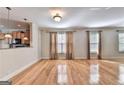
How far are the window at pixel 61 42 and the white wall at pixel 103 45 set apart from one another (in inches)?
27.0

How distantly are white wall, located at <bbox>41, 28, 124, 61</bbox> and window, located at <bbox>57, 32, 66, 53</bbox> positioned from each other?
2.25ft

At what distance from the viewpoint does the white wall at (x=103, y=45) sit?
9484mm

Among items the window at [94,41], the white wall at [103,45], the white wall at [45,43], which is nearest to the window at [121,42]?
the white wall at [103,45]

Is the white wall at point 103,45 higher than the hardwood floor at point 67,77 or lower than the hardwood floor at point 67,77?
higher

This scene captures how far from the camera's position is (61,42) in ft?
31.3

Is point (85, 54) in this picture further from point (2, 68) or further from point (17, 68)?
→ point (2, 68)

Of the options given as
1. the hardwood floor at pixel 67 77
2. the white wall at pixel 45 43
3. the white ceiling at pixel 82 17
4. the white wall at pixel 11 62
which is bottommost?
the hardwood floor at pixel 67 77

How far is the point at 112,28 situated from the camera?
9438 millimetres

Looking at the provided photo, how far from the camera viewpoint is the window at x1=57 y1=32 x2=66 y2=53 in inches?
375

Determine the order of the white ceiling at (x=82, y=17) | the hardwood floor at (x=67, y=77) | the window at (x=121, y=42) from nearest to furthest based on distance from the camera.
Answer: the hardwood floor at (x=67, y=77) → the white ceiling at (x=82, y=17) → the window at (x=121, y=42)

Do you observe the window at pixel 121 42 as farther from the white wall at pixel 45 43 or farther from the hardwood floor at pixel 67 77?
the hardwood floor at pixel 67 77

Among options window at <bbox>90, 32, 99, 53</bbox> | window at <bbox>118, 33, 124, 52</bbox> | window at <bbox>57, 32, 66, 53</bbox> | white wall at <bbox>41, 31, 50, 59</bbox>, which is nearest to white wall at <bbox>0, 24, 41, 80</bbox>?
white wall at <bbox>41, 31, 50, 59</bbox>
